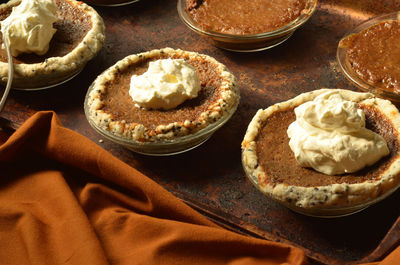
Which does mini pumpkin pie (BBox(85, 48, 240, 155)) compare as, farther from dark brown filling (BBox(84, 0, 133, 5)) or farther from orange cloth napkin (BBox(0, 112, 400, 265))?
dark brown filling (BBox(84, 0, 133, 5))

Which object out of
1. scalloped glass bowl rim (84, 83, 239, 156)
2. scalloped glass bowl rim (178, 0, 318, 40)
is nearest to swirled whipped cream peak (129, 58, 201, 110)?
scalloped glass bowl rim (84, 83, 239, 156)

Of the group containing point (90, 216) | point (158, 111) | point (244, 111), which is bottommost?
point (90, 216)

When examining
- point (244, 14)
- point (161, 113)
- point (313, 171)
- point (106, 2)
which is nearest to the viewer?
point (313, 171)

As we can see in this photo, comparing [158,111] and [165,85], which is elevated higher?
[165,85]

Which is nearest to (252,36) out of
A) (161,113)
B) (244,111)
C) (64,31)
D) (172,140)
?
(244,111)

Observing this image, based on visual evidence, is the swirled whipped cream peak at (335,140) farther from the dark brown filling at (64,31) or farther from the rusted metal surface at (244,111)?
the dark brown filling at (64,31)

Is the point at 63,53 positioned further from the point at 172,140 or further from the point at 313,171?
the point at 313,171
